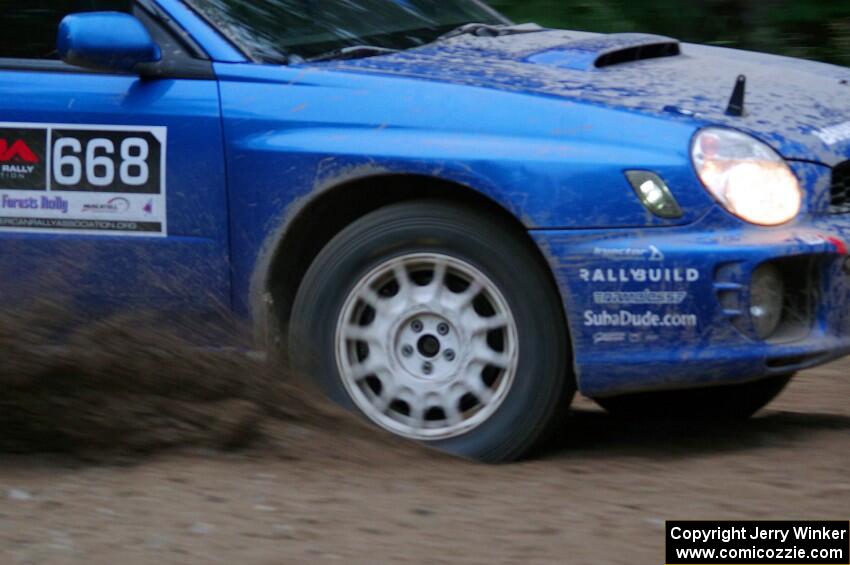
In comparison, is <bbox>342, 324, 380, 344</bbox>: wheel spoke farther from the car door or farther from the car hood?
the car hood

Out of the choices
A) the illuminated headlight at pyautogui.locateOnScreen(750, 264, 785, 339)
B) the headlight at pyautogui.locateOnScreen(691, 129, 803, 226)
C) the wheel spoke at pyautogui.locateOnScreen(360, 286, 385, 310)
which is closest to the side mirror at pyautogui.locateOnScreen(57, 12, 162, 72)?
the wheel spoke at pyautogui.locateOnScreen(360, 286, 385, 310)

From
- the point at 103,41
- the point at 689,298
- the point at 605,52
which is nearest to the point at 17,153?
the point at 103,41

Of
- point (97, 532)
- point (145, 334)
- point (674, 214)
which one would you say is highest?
point (674, 214)

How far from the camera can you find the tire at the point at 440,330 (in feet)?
15.8

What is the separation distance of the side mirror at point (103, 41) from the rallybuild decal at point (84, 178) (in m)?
0.20

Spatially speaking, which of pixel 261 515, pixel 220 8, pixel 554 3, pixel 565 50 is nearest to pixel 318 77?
pixel 220 8

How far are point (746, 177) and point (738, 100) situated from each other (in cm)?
31

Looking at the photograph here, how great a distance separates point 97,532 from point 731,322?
5.95 ft

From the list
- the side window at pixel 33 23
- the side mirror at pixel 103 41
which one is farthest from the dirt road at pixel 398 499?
the side window at pixel 33 23

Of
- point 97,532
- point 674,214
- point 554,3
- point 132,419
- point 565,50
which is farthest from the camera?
point 554,3

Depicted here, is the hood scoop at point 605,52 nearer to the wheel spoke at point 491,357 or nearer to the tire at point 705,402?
the wheel spoke at point 491,357

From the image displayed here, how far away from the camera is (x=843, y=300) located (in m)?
4.80

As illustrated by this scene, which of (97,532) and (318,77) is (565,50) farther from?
(97,532)

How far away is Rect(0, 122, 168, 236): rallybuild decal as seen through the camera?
5043 millimetres
